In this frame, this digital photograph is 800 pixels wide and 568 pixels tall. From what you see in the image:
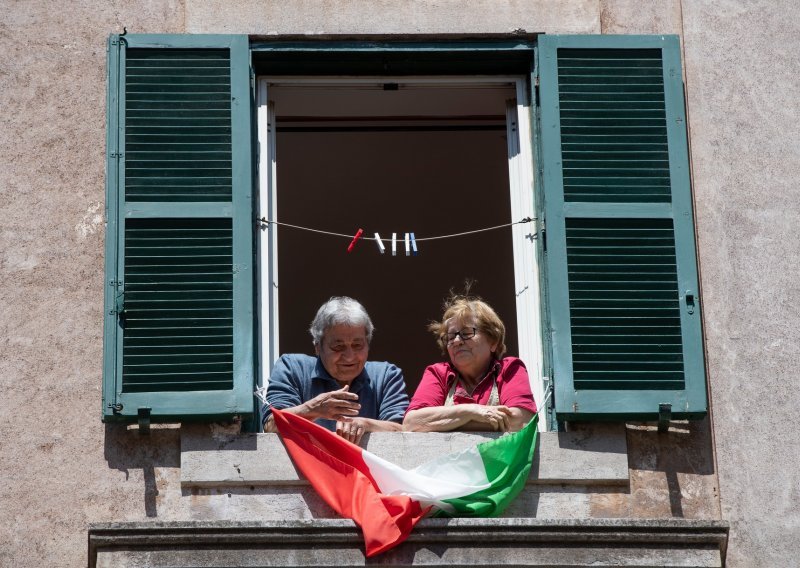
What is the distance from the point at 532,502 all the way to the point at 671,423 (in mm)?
649

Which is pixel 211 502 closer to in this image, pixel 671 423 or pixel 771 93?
pixel 671 423

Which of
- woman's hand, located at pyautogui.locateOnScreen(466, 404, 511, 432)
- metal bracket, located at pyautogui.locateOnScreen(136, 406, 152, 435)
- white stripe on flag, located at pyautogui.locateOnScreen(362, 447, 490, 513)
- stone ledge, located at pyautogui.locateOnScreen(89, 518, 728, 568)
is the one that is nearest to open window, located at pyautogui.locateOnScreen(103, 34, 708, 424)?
metal bracket, located at pyautogui.locateOnScreen(136, 406, 152, 435)

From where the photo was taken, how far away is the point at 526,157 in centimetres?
778

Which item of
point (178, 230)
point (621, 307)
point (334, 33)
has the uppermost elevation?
point (334, 33)

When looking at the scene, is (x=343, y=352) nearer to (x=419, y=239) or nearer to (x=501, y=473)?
(x=419, y=239)

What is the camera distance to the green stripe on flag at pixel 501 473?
6797 mm

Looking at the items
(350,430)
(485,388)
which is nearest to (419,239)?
(485,388)

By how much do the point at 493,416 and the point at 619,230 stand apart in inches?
36.6

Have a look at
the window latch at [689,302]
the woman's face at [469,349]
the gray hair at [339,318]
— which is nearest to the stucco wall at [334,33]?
the window latch at [689,302]

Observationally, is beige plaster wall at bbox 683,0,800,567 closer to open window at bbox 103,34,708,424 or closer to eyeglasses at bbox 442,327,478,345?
open window at bbox 103,34,708,424

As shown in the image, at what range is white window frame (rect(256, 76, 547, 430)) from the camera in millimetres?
7500

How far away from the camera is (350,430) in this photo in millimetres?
7023

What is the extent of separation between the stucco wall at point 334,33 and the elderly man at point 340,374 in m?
0.49

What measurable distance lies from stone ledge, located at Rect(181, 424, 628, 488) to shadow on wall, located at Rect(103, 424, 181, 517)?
0.19 ft
